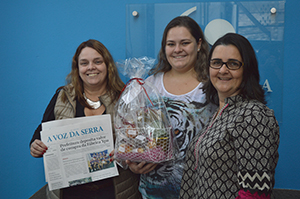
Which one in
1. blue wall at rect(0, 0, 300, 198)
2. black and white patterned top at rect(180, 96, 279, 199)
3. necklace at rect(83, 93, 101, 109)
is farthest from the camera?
blue wall at rect(0, 0, 300, 198)

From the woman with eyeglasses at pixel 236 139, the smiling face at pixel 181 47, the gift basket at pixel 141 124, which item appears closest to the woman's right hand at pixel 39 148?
the gift basket at pixel 141 124

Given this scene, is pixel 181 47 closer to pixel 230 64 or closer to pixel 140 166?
pixel 230 64

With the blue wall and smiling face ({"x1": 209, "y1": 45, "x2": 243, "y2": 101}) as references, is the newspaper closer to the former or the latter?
smiling face ({"x1": 209, "y1": 45, "x2": 243, "y2": 101})

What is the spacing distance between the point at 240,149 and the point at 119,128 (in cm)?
61

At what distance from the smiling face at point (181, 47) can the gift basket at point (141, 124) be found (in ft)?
0.68

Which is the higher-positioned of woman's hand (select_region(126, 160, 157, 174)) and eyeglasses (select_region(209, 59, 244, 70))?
eyeglasses (select_region(209, 59, 244, 70))

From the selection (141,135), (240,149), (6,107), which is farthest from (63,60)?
(240,149)

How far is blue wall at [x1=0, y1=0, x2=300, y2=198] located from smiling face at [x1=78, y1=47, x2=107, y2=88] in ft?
1.95

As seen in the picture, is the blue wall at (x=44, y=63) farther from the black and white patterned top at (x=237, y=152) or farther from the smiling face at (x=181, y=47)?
the black and white patterned top at (x=237, y=152)

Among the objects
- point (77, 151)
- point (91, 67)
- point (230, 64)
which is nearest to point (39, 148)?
point (77, 151)

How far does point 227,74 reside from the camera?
1049 mm

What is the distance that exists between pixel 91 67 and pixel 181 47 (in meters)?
0.62

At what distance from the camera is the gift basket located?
3.55 ft

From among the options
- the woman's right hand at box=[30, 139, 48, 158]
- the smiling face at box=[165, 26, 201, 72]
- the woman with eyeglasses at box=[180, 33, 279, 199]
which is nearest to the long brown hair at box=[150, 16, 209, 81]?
the smiling face at box=[165, 26, 201, 72]
